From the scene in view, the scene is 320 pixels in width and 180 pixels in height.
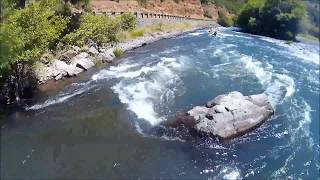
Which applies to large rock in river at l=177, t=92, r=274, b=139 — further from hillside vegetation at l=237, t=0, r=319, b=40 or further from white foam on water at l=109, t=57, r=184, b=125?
hillside vegetation at l=237, t=0, r=319, b=40

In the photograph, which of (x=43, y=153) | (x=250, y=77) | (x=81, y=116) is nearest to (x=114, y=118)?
(x=81, y=116)

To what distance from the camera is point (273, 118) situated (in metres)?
42.1

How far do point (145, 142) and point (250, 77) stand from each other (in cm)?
2461

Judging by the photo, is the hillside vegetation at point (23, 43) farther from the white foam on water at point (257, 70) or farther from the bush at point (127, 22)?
the white foam on water at point (257, 70)

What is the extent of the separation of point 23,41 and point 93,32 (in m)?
19.8

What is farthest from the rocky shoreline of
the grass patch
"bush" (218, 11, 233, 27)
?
"bush" (218, 11, 233, 27)

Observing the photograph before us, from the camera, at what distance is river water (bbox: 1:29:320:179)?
31094mm

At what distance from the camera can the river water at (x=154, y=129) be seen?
3109 cm

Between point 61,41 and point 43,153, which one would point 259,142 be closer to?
point 43,153

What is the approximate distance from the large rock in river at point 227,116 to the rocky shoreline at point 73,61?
52.7 ft

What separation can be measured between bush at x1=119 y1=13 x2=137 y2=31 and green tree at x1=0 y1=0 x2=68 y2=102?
82.2 feet

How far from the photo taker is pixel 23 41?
37.8m

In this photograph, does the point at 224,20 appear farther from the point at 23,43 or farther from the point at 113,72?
the point at 23,43

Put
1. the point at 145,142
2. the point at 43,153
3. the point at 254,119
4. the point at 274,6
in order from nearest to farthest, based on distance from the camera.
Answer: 1. the point at 43,153
2. the point at 145,142
3. the point at 254,119
4. the point at 274,6
